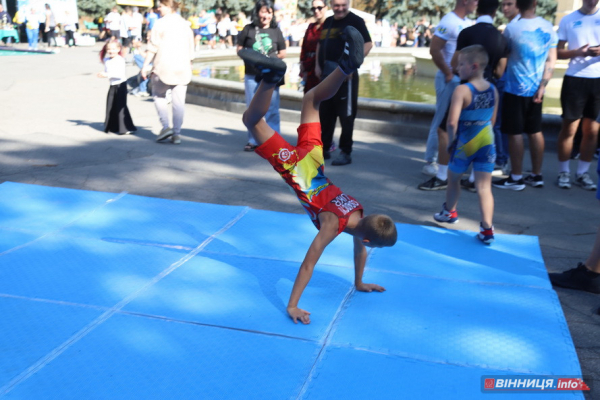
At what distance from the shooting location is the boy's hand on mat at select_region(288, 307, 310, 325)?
3.79 metres

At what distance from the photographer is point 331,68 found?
7203mm

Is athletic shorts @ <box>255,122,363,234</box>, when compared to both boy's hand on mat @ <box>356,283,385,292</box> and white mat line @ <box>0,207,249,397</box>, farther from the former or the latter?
white mat line @ <box>0,207,249,397</box>

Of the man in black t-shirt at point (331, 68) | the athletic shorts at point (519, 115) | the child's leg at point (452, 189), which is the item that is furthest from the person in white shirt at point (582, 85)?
the man in black t-shirt at point (331, 68)

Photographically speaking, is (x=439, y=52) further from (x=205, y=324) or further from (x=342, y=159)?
(x=205, y=324)

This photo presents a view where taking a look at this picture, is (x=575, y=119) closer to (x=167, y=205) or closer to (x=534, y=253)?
(x=534, y=253)

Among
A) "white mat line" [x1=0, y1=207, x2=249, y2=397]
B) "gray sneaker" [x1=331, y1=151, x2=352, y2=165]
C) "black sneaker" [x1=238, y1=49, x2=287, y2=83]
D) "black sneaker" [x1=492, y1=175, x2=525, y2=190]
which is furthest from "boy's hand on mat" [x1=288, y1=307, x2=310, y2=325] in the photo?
"gray sneaker" [x1=331, y1=151, x2=352, y2=165]

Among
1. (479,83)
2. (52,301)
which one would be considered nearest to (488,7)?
(479,83)

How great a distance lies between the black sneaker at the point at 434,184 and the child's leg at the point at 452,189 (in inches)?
44.3

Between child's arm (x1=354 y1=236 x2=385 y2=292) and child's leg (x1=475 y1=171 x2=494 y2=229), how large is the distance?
134 centimetres

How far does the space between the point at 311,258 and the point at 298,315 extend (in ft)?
1.31

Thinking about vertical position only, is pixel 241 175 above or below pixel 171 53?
below

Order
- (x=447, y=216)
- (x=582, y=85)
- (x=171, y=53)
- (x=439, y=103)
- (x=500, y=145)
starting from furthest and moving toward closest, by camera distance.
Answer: (x=171, y=53) → (x=500, y=145) → (x=439, y=103) → (x=582, y=85) → (x=447, y=216)

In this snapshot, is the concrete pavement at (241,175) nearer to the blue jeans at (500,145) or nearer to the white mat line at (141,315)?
the blue jeans at (500,145)

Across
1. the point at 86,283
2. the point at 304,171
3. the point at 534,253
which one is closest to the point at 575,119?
the point at 534,253
